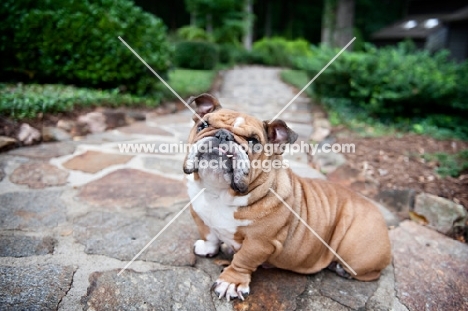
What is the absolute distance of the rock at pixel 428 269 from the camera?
7.84 feet

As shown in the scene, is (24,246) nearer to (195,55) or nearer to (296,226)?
(296,226)

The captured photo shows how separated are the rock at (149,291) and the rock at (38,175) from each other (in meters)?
1.73

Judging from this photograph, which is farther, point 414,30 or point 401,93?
point 414,30

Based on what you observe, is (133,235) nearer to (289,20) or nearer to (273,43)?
(273,43)

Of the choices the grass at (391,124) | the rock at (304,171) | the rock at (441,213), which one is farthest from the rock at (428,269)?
the grass at (391,124)

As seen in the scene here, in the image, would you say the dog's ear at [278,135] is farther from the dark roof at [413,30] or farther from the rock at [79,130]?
the dark roof at [413,30]

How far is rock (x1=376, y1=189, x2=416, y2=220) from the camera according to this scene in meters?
3.64

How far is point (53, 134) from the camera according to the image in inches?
193

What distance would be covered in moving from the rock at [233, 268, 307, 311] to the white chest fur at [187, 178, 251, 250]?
36 cm

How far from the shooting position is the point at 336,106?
782 cm

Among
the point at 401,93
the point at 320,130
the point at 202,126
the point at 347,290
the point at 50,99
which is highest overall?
the point at 401,93

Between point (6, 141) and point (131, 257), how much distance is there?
291 centimetres

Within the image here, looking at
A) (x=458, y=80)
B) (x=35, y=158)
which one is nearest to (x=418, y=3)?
(x=458, y=80)

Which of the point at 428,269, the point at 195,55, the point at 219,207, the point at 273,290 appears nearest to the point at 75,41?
the point at 219,207
